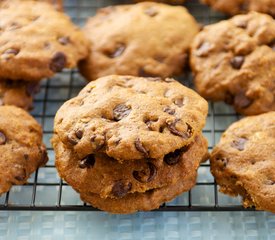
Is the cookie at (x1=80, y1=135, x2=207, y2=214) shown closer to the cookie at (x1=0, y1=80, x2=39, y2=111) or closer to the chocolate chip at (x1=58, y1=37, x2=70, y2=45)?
the cookie at (x1=0, y1=80, x2=39, y2=111)

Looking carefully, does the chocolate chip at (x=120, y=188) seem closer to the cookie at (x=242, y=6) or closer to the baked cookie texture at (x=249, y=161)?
the baked cookie texture at (x=249, y=161)

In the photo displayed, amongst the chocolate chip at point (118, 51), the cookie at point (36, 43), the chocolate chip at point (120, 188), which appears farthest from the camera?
the chocolate chip at point (118, 51)

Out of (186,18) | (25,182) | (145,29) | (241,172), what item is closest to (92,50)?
(145,29)

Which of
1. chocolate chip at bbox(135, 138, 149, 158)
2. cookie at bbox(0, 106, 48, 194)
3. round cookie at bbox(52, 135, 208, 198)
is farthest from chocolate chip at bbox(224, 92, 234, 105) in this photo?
cookie at bbox(0, 106, 48, 194)

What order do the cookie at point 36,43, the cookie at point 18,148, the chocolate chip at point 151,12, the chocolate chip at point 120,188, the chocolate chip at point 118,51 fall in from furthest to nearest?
the chocolate chip at point 151,12 < the chocolate chip at point 118,51 < the cookie at point 36,43 < the cookie at point 18,148 < the chocolate chip at point 120,188

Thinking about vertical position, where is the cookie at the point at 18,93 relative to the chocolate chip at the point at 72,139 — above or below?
below

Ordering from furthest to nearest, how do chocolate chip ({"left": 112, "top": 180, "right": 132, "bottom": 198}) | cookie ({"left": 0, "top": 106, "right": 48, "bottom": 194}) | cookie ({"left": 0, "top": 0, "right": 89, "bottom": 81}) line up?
1. cookie ({"left": 0, "top": 0, "right": 89, "bottom": 81})
2. cookie ({"left": 0, "top": 106, "right": 48, "bottom": 194})
3. chocolate chip ({"left": 112, "top": 180, "right": 132, "bottom": 198})

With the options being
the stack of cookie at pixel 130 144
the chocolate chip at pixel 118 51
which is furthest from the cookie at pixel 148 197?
the chocolate chip at pixel 118 51

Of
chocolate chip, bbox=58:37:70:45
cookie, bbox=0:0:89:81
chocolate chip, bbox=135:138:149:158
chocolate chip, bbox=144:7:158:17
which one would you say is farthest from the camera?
chocolate chip, bbox=144:7:158:17
